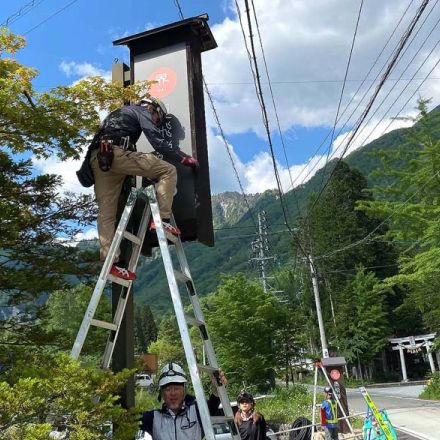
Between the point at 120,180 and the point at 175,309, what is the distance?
1.50 metres

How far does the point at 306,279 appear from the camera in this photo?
54938 millimetres

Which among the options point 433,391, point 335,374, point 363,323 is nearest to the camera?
point 335,374

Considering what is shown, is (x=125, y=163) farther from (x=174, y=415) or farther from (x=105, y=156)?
(x=174, y=415)

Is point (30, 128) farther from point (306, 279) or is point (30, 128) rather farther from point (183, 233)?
point (306, 279)

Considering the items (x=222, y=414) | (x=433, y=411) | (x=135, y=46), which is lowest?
(x=433, y=411)

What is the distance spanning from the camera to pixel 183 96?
15.9ft

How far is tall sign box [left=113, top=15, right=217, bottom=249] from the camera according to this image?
4.49 m

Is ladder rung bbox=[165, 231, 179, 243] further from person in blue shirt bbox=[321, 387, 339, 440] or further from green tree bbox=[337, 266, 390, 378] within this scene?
green tree bbox=[337, 266, 390, 378]

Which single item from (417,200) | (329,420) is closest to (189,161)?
(329,420)

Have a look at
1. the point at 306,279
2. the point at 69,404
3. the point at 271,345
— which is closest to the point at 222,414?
the point at 69,404

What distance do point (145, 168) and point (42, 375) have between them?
179 cm

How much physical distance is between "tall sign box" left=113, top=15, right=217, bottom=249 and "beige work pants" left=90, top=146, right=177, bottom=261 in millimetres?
294

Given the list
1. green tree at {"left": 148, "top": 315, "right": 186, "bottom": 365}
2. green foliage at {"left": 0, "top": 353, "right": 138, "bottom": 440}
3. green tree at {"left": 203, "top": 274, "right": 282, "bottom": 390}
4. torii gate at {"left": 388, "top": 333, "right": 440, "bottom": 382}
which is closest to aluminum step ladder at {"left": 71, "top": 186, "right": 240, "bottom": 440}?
green foliage at {"left": 0, "top": 353, "right": 138, "bottom": 440}

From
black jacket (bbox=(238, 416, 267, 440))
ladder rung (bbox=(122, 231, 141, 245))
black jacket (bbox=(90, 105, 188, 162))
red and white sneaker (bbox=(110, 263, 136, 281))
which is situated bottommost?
black jacket (bbox=(238, 416, 267, 440))
